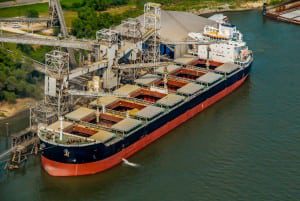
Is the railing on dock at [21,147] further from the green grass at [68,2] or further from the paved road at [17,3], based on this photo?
the green grass at [68,2]

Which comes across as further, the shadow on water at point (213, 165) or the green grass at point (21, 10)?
the green grass at point (21, 10)

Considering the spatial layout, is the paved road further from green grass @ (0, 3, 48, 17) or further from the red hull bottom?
the red hull bottom

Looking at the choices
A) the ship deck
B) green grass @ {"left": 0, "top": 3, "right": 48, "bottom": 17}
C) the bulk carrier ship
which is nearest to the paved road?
green grass @ {"left": 0, "top": 3, "right": 48, "bottom": 17}

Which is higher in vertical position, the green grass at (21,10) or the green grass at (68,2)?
the green grass at (68,2)

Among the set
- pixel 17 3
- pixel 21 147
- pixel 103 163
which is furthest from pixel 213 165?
pixel 17 3

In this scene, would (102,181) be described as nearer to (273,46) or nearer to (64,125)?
(64,125)

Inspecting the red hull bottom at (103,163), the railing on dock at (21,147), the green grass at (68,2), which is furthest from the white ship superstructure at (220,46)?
the green grass at (68,2)
